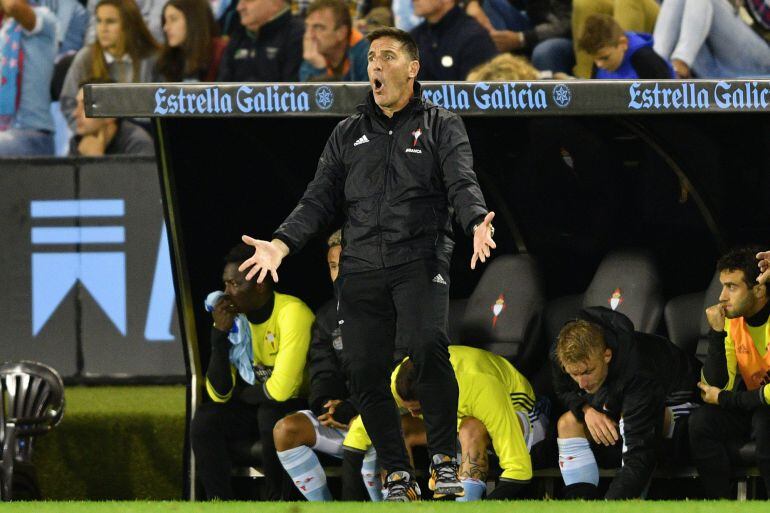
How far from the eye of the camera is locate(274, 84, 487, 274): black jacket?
19.2ft

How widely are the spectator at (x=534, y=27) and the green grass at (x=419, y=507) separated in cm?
491

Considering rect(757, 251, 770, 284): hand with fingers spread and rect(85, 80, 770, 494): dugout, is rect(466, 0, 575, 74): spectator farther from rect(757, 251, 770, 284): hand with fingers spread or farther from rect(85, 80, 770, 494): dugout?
rect(757, 251, 770, 284): hand with fingers spread

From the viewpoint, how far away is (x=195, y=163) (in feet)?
25.5

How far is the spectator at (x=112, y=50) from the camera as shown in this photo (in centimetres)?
1087

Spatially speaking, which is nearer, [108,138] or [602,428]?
[602,428]

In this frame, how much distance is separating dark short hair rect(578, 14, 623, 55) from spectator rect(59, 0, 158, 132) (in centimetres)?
302

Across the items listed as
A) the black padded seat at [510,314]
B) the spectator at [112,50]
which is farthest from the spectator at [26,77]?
the black padded seat at [510,314]

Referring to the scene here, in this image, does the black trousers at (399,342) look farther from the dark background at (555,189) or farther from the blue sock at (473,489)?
the dark background at (555,189)

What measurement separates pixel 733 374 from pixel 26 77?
6046 millimetres

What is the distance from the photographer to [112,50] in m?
10.9

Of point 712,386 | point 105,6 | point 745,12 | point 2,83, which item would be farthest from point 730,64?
point 2,83

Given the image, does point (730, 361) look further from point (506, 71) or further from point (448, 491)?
point (506, 71)

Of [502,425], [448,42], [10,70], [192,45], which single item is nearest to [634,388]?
[502,425]

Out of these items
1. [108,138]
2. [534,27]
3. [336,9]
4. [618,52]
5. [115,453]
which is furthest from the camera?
[108,138]
